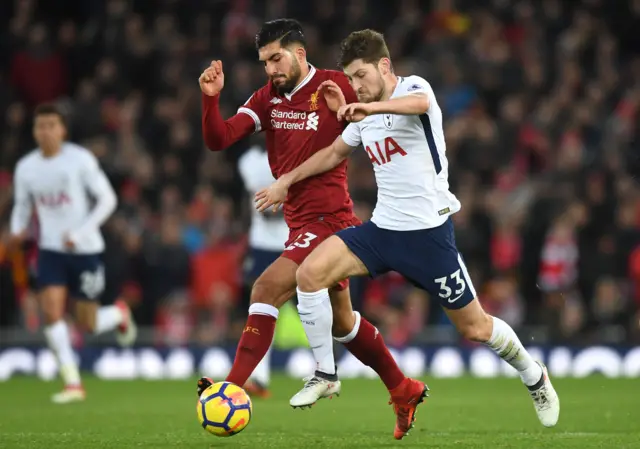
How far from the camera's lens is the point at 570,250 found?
52.4 feet

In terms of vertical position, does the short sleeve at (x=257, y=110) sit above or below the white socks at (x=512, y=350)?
above

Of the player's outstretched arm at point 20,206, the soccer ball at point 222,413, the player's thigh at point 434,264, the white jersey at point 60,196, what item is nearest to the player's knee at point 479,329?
the player's thigh at point 434,264

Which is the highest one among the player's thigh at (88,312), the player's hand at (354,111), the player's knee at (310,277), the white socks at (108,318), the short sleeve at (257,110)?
the short sleeve at (257,110)

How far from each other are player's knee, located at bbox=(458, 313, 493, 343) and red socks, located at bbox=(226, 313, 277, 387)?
127 cm

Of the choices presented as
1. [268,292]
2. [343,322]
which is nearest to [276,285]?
[268,292]

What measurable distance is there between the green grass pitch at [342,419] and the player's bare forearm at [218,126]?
1909 mm

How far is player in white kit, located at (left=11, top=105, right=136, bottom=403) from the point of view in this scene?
12.2 m

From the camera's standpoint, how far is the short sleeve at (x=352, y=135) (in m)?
8.17

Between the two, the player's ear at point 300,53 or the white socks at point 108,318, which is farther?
the white socks at point 108,318

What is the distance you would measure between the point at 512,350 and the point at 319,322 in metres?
1.22

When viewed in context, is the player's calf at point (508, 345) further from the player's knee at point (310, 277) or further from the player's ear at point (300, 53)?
the player's ear at point (300, 53)

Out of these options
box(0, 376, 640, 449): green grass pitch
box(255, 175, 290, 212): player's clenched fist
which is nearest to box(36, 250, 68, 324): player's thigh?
box(0, 376, 640, 449): green grass pitch

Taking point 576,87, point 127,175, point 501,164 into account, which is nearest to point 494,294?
point 501,164

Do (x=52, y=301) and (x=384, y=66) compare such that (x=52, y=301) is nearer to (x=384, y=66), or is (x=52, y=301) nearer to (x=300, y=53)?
(x=300, y=53)
